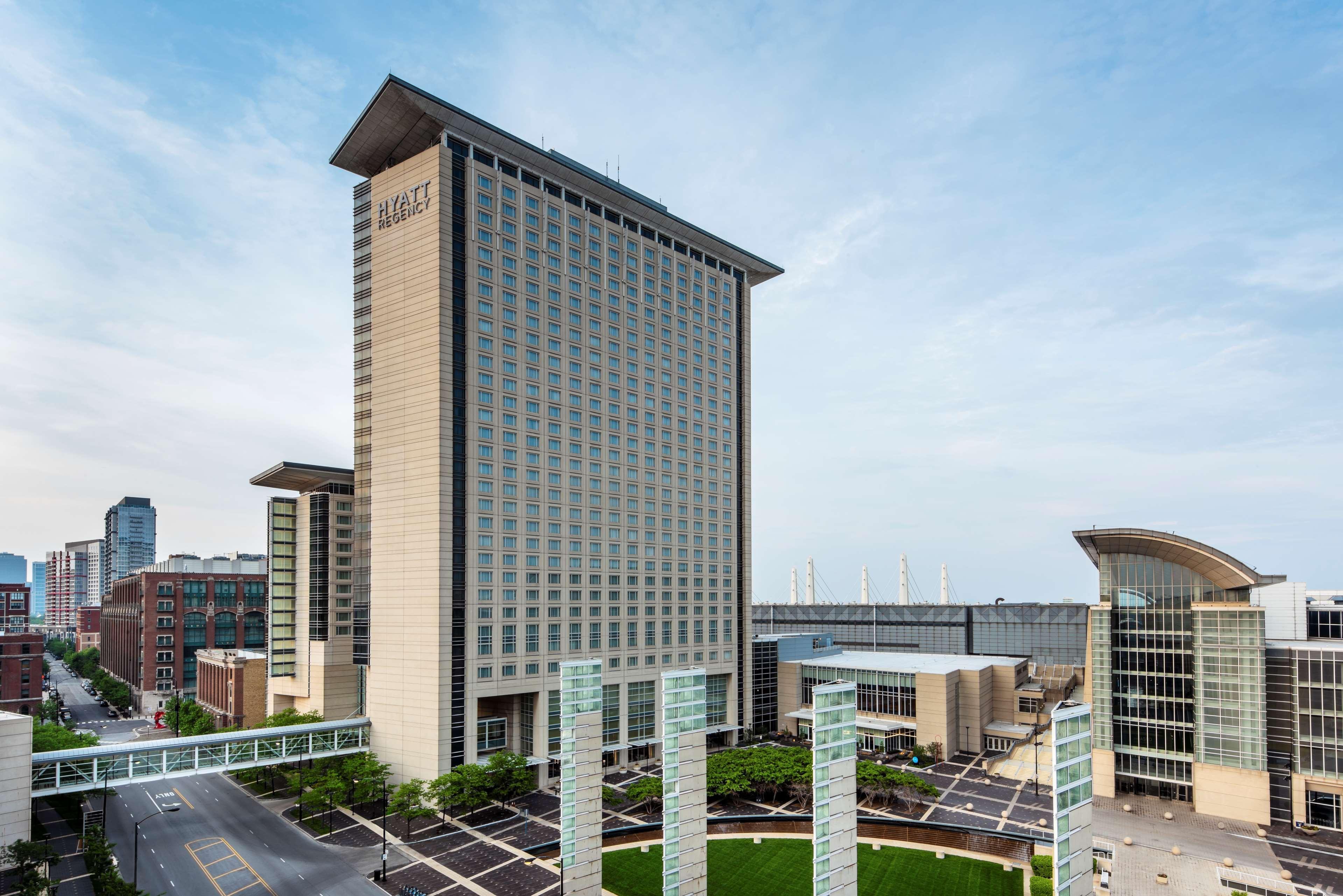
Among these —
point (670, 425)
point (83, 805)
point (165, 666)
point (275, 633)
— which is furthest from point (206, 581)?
point (670, 425)

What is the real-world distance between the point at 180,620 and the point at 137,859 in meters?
94.2

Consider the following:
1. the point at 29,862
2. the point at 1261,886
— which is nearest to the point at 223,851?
the point at 29,862

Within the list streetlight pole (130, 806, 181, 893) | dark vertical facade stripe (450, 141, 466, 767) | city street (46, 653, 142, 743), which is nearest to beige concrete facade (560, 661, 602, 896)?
streetlight pole (130, 806, 181, 893)

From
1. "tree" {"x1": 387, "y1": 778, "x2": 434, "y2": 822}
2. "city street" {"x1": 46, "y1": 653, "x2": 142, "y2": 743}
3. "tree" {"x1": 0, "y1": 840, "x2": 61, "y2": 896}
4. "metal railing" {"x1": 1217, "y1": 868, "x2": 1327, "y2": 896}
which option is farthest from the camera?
"city street" {"x1": 46, "y1": 653, "x2": 142, "y2": 743}

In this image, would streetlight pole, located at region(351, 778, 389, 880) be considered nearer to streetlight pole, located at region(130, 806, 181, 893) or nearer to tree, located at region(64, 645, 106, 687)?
streetlight pole, located at region(130, 806, 181, 893)

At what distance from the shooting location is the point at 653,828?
2611 inches

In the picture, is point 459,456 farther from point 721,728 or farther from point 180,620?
point 180,620

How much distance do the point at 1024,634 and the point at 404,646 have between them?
383ft

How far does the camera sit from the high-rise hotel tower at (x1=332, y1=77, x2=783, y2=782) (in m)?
77.6

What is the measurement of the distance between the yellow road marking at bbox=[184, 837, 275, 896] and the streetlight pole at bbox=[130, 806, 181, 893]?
3.72 metres

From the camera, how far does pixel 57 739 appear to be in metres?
79.0

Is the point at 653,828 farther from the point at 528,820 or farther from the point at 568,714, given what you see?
the point at 568,714

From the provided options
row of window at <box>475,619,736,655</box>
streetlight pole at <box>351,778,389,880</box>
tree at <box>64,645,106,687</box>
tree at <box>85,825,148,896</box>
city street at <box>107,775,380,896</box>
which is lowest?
tree at <box>64,645,106,687</box>

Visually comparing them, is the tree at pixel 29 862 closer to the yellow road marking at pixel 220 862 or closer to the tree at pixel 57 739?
the yellow road marking at pixel 220 862
